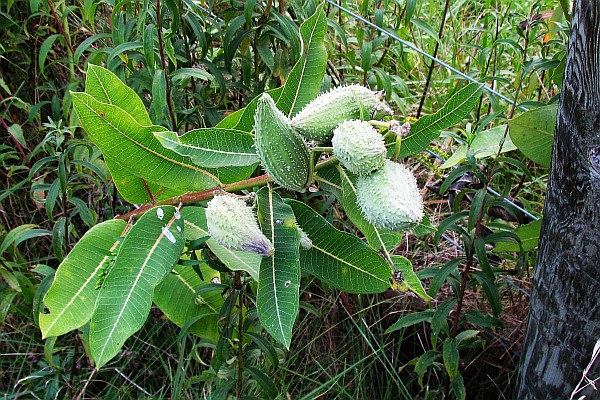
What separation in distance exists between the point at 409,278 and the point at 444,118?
0.39m

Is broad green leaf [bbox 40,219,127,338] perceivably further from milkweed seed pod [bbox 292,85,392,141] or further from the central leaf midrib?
milkweed seed pod [bbox 292,85,392,141]

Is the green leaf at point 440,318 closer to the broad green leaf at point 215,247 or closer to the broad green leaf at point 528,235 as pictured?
the broad green leaf at point 528,235

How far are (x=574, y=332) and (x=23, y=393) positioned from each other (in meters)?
1.99

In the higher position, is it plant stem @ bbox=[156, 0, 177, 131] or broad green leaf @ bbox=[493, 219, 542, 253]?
plant stem @ bbox=[156, 0, 177, 131]

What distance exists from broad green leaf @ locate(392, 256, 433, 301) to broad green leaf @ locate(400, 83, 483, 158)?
30 cm

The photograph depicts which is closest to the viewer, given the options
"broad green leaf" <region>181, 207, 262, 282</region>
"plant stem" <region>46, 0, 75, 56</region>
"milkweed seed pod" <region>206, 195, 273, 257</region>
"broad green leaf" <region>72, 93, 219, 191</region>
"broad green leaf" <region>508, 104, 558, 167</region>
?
"milkweed seed pod" <region>206, 195, 273, 257</region>

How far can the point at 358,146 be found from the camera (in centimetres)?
98

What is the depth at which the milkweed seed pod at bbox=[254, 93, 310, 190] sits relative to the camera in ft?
3.50

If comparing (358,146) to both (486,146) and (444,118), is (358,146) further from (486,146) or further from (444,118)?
(486,146)

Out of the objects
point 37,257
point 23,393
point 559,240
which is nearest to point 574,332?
point 559,240

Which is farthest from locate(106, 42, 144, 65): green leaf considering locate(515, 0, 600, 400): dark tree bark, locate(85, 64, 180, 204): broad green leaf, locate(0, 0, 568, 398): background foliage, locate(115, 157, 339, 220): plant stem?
locate(515, 0, 600, 400): dark tree bark

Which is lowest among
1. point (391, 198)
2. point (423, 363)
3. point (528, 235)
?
point (423, 363)

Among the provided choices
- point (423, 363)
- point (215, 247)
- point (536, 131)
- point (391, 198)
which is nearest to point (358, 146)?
point (391, 198)

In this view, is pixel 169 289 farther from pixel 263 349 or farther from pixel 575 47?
pixel 575 47
